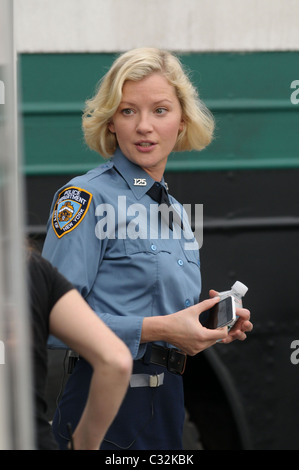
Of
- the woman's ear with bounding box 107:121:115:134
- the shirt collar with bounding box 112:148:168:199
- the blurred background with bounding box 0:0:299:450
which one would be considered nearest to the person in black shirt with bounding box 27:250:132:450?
the shirt collar with bounding box 112:148:168:199

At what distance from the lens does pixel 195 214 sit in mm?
2623

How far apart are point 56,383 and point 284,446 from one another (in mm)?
846

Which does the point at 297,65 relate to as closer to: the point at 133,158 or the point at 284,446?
the point at 133,158

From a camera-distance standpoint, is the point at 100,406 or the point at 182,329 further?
the point at 182,329

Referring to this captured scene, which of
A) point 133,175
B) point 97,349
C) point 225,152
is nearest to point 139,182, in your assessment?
point 133,175

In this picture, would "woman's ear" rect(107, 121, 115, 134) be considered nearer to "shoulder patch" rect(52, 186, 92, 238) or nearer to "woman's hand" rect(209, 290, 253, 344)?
"shoulder patch" rect(52, 186, 92, 238)

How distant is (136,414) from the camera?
1.75 m

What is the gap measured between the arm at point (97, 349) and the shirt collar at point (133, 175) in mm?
548

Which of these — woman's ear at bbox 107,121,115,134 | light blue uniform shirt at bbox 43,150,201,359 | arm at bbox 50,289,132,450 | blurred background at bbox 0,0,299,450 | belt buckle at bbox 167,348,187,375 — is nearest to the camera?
arm at bbox 50,289,132,450

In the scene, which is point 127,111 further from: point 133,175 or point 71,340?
point 71,340

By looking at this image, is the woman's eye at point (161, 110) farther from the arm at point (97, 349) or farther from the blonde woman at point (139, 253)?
the arm at point (97, 349)

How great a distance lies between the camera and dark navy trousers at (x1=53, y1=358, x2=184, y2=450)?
1726mm

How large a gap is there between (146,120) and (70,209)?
0.97ft
